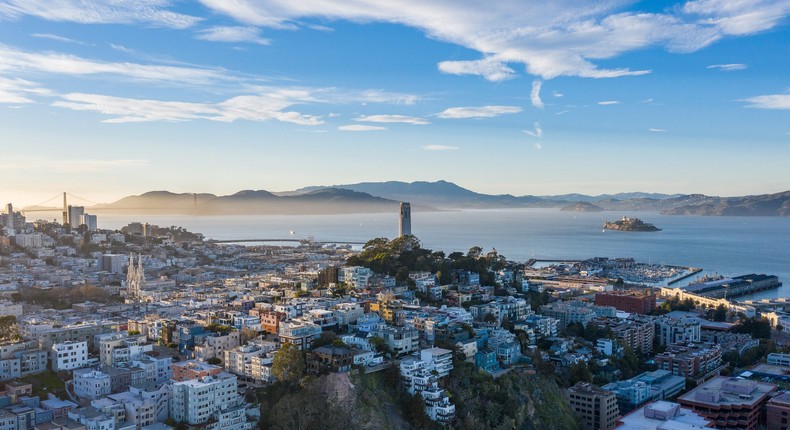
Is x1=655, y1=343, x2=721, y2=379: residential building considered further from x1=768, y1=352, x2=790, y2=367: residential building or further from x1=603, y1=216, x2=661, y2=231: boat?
x1=603, y1=216, x2=661, y2=231: boat

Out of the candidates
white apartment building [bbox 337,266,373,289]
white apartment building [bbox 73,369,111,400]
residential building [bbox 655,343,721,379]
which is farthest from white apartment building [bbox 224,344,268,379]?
residential building [bbox 655,343,721,379]

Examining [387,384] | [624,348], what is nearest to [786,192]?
[624,348]

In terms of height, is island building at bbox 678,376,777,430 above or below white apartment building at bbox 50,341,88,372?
below

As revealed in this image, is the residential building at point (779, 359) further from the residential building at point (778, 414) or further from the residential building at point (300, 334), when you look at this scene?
the residential building at point (300, 334)

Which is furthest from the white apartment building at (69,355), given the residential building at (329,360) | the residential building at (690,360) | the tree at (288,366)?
the residential building at (690,360)

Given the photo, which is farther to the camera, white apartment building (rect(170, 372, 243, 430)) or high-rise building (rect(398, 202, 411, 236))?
high-rise building (rect(398, 202, 411, 236))

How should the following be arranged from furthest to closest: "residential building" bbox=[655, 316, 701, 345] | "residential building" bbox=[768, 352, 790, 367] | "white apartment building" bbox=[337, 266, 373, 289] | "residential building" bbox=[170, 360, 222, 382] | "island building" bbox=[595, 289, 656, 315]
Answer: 1. "island building" bbox=[595, 289, 656, 315]
2. "white apartment building" bbox=[337, 266, 373, 289]
3. "residential building" bbox=[655, 316, 701, 345]
4. "residential building" bbox=[768, 352, 790, 367]
5. "residential building" bbox=[170, 360, 222, 382]

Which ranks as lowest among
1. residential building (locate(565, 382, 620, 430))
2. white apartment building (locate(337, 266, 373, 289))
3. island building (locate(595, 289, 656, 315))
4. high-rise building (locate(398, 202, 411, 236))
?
residential building (locate(565, 382, 620, 430))
